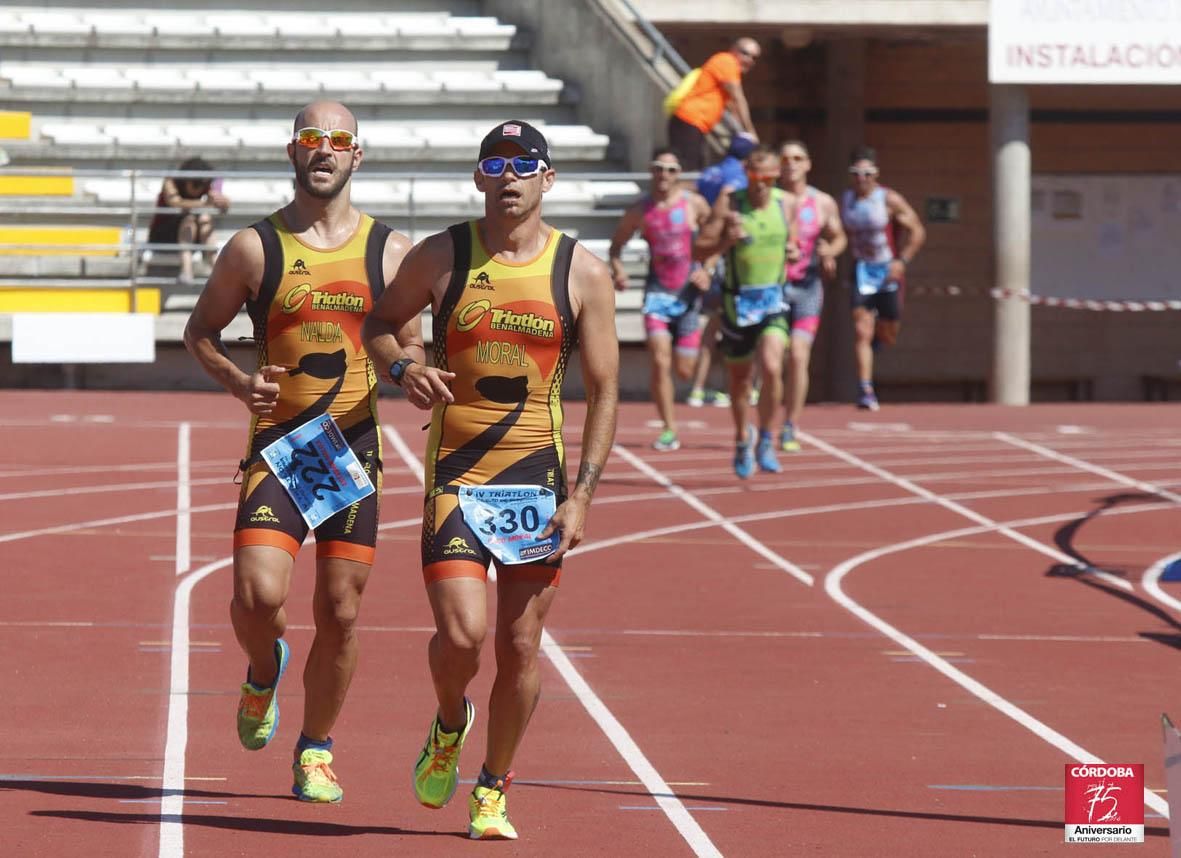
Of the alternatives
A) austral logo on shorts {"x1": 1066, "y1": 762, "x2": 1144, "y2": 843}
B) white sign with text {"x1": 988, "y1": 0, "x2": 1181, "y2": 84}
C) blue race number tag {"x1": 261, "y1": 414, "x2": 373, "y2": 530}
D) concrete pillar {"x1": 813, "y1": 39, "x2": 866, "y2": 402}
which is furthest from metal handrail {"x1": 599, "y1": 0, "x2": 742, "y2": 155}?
austral logo on shorts {"x1": 1066, "y1": 762, "x2": 1144, "y2": 843}

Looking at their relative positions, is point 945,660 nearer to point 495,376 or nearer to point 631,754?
point 631,754

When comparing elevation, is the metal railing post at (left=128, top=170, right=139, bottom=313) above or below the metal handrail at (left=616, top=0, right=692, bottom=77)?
below

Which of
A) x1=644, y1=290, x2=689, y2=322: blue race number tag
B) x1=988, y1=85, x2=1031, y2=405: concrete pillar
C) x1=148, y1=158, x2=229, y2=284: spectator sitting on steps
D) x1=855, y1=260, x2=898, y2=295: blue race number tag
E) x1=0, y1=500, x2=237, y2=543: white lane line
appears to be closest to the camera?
x1=0, y1=500, x2=237, y2=543: white lane line

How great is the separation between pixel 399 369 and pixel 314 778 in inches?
51.1

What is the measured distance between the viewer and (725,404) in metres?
19.4

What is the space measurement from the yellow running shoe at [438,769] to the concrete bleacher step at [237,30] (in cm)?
1744

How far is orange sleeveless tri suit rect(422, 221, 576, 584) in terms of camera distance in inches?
247

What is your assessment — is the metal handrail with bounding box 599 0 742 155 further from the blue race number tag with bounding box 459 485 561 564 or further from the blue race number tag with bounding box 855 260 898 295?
the blue race number tag with bounding box 459 485 561 564

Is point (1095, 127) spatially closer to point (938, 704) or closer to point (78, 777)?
point (938, 704)

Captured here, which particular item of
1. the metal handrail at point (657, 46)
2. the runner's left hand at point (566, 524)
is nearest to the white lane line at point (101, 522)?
the runner's left hand at point (566, 524)

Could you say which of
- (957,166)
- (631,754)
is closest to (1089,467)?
(631,754)

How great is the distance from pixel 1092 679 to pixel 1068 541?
150 inches

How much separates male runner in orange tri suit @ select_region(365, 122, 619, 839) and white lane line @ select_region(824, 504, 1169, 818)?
6.28 ft

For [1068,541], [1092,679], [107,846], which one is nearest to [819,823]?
[107,846]
